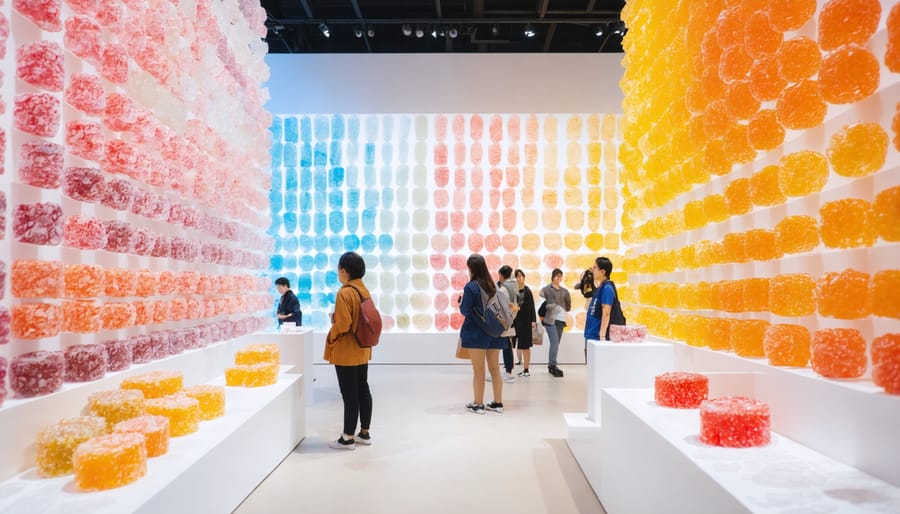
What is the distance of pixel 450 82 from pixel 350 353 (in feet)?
19.5

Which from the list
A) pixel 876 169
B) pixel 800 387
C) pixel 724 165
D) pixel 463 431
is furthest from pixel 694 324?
pixel 463 431

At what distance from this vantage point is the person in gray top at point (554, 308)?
756cm

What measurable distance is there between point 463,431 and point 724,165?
2851mm

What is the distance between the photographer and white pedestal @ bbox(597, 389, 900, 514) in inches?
60.4

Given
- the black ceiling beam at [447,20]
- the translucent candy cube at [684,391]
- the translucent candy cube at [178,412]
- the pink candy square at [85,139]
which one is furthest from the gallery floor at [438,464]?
the black ceiling beam at [447,20]

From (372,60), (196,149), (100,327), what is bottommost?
(100,327)

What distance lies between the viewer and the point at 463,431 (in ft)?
15.5

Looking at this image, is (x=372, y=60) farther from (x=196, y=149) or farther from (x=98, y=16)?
(x=98, y=16)

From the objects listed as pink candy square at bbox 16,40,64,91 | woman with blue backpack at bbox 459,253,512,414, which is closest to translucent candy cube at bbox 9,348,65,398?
pink candy square at bbox 16,40,64,91

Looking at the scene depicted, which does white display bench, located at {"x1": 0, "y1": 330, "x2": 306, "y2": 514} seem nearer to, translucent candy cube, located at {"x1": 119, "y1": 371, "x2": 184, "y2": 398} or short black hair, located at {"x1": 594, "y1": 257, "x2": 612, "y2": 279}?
translucent candy cube, located at {"x1": 119, "y1": 371, "x2": 184, "y2": 398}

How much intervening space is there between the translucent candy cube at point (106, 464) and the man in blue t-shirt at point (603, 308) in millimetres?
3378

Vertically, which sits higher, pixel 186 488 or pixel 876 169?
pixel 876 169

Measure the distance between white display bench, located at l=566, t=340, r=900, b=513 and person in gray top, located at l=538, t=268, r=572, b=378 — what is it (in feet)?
14.4

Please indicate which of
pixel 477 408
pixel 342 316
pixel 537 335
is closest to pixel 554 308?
pixel 537 335
